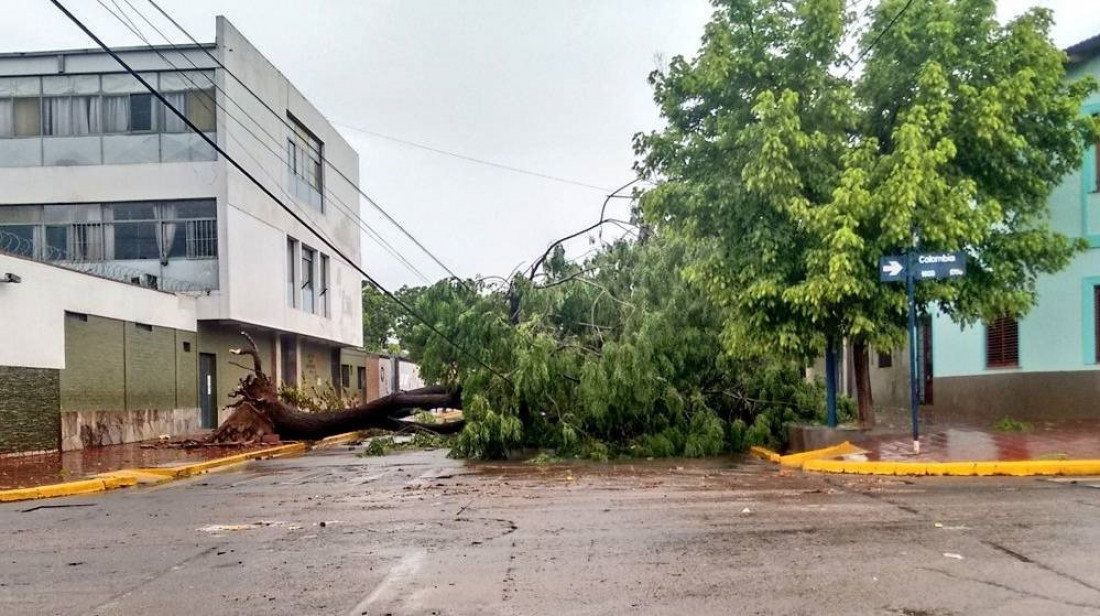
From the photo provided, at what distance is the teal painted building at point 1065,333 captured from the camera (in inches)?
682

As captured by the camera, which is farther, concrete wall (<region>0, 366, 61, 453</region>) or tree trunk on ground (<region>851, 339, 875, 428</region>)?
concrete wall (<region>0, 366, 61, 453</region>)

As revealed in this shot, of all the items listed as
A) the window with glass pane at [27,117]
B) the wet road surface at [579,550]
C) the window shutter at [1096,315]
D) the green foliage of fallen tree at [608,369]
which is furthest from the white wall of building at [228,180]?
the window shutter at [1096,315]

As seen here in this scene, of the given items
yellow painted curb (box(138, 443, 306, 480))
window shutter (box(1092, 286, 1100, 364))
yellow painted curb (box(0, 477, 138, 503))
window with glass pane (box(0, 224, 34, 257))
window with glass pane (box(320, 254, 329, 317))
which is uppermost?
window with glass pane (box(0, 224, 34, 257))

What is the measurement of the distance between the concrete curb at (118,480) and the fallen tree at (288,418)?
113 inches

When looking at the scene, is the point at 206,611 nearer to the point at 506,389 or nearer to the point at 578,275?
the point at 506,389

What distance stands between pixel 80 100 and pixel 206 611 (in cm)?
2590

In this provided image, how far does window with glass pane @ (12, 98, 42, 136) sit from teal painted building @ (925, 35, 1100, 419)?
26.6 metres

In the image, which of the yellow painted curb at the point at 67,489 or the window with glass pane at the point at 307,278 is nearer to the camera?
the yellow painted curb at the point at 67,489

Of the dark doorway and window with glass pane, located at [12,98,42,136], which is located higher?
window with glass pane, located at [12,98,42,136]

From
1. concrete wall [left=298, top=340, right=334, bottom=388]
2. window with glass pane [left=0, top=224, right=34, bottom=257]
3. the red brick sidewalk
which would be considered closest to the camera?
the red brick sidewalk

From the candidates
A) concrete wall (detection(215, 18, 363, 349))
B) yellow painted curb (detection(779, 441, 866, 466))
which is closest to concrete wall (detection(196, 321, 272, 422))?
concrete wall (detection(215, 18, 363, 349))

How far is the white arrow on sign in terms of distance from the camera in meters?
13.1

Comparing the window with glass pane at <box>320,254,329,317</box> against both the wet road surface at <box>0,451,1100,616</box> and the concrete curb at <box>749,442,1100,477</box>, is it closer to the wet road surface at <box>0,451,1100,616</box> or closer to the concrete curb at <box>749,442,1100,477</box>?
the wet road surface at <box>0,451,1100,616</box>

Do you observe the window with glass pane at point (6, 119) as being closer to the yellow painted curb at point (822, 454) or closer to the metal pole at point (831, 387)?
the metal pole at point (831, 387)
